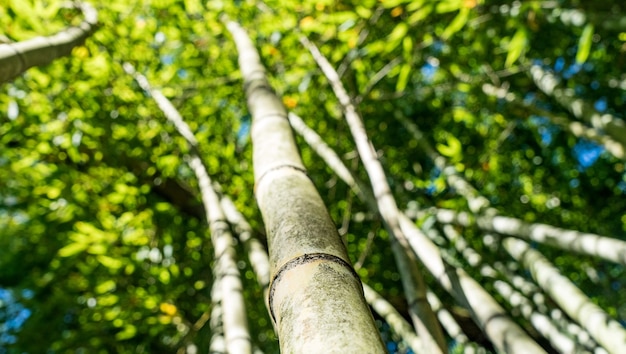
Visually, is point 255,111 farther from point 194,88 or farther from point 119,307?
point 119,307

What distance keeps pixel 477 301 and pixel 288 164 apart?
71cm

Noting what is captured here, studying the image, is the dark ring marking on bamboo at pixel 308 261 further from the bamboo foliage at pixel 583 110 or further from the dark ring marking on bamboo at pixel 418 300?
the bamboo foliage at pixel 583 110

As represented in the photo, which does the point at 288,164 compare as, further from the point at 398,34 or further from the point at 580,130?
the point at 580,130

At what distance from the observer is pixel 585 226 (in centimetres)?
415

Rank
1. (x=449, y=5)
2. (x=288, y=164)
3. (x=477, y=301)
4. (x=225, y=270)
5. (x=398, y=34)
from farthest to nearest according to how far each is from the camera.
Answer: (x=398, y=34) → (x=449, y=5) → (x=225, y=270) → (x=477, y=301) → (x=288, y=164)

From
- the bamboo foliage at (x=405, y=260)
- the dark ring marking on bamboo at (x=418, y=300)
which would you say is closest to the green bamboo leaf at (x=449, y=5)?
the bamboo foliage at (x=405, y=260)

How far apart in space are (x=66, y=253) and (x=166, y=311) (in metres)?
0.71

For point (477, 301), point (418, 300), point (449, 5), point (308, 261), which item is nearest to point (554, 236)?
point (477, 301)

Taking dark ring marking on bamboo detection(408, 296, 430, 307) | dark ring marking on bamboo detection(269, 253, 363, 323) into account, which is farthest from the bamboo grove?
dark ring marking on bamboo detection(269, 253, 363, 323)

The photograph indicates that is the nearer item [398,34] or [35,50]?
[35,50]

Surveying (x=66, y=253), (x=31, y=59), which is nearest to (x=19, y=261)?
(x=66, y=253)

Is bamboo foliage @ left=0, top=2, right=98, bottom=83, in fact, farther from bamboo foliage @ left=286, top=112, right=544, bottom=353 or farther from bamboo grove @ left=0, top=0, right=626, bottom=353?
bamboo foliage @ left=286, top=112, right=544, bottom=353

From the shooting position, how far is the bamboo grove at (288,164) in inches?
67.3

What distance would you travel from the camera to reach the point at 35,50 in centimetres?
149
